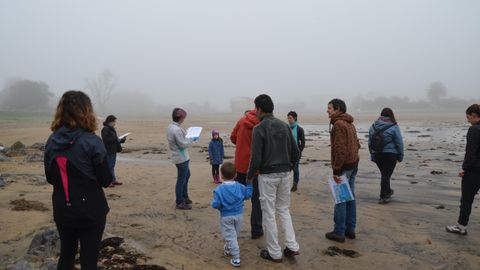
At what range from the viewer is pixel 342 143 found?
18.6ft

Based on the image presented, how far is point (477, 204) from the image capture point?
26.2 feet

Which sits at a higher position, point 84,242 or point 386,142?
point 386,142

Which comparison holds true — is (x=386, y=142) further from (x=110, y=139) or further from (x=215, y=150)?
(x=110, y=139)

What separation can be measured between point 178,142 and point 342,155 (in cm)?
308

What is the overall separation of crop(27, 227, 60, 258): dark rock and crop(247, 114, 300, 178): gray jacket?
265cm

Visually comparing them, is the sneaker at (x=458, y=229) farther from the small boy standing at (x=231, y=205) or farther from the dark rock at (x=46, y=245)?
the dark rock at (x=46, y=245)

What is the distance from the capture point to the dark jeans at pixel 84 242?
3.29 m

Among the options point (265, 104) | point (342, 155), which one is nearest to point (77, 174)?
point (265, 104)

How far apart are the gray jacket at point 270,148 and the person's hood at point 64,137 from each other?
234cm

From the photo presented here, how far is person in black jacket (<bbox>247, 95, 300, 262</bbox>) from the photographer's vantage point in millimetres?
5031

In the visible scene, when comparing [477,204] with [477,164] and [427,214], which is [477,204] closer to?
[427,214]

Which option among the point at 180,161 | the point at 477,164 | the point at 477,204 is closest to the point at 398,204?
the point at 477,204

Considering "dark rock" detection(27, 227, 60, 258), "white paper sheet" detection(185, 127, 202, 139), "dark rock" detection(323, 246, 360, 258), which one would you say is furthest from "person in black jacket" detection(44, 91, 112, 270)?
"white paper sheet" detection(185, 127, 202, 139)

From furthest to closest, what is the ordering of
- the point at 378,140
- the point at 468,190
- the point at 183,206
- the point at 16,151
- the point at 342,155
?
the point at 16,151
the point at 378,140
the point at 183,206
the point at 468,190
the point at 342,155
